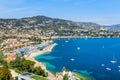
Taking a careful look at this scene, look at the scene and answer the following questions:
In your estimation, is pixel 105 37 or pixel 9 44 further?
pixel 105 37

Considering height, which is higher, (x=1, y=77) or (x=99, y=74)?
(x=1, y=77)

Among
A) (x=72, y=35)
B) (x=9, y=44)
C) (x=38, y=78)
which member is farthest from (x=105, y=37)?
(x=38, y=78)

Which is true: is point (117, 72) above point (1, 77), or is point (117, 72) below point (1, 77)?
below

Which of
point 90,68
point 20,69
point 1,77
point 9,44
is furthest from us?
point 9,44

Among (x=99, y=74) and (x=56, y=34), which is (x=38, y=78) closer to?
(x=99, y=74)

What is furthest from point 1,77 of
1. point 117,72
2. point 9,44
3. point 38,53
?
point 9,44

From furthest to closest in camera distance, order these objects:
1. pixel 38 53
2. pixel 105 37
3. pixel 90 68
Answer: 1. pixel 105 37
2. pixel 38 53
3. pixel 90 68

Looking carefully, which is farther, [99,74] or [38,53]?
[38,53]

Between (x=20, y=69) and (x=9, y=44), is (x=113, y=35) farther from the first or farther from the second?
(x=20, y=69)

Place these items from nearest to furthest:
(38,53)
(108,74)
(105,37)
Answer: (108,74) → (38,53) → (105,37)
